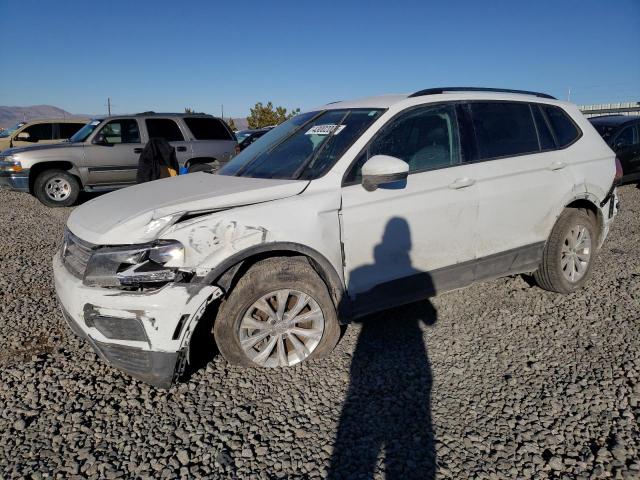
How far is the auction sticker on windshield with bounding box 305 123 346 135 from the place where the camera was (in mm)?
3375

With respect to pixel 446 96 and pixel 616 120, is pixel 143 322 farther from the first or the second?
pixel 616 120

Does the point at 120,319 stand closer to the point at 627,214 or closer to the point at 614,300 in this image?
the point at 614,300

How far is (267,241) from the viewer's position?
2.78 m

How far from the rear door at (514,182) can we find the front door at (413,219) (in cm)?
17

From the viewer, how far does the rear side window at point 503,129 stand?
3629mm

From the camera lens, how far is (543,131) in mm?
3967

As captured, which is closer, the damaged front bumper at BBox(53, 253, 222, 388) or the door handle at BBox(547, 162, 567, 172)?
the damaged front bumper at BBox(53, 253, 222, 388)

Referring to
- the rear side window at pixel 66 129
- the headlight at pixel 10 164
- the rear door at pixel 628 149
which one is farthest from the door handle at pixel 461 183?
the rear side window at pixel 66 129

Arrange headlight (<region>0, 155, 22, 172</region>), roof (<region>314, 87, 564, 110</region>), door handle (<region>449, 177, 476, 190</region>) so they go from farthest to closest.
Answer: headlight (<region>0, 155, 22, 172</region>) → roof (<region>314, 87, 564, 110</region>) → door handle (<region>449, 177, 476, 190</region>)

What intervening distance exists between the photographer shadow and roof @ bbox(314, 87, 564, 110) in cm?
102

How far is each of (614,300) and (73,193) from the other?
385 inches

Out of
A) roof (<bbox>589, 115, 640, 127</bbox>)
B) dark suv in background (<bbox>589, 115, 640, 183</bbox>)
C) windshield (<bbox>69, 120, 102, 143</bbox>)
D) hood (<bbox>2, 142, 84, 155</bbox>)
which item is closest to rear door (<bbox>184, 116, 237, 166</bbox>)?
windshield (<bbox>69, 120, 102, 143</bbox>)

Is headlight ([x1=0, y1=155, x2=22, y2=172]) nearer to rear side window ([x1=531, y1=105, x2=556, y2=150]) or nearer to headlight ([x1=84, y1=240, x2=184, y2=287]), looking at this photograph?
headlight ([x1=84, y1=240, x2=184, y2=287])

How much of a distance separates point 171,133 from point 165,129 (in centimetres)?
15
